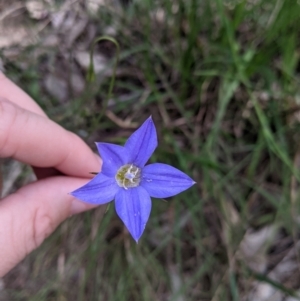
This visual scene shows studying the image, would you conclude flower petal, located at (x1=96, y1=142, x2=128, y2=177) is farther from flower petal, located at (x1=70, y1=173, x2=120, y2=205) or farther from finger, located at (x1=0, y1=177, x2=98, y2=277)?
finger, located at (x1=0, y1=177, x2=98, y2=277)

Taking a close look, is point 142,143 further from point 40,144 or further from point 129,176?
point 40,144

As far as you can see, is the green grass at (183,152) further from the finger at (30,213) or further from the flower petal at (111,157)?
the flower petal at (111,157)

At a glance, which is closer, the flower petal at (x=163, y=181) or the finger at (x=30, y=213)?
the flower petal at (x=163, y=181)

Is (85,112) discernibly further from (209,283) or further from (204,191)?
(209,283)

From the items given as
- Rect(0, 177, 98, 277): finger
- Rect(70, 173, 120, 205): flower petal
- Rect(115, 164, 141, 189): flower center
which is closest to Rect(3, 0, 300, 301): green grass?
Rect(0, 177, 98, 277): finger

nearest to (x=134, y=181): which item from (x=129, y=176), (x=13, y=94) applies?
(x=129, y=176)

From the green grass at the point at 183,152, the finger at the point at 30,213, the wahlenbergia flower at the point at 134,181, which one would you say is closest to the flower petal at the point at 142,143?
the wahlenbergia flower at the point at 134,181

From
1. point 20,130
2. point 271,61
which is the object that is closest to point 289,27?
point 271,61
